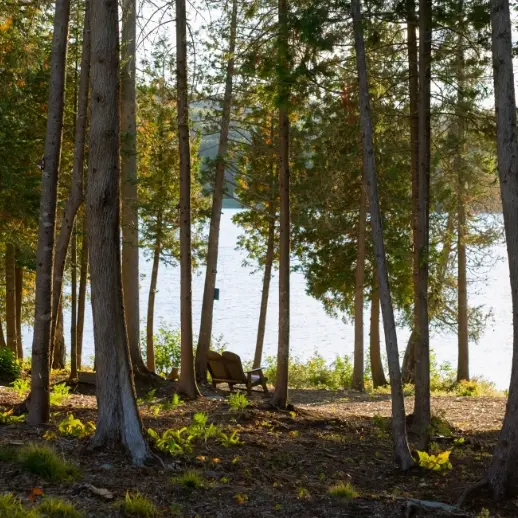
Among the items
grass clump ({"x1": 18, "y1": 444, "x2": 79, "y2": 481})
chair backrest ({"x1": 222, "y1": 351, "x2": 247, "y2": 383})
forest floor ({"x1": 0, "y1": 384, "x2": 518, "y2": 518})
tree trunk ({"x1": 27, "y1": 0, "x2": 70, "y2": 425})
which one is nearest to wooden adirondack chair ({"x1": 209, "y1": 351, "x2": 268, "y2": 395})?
chair backrest ({"x1": 222, "y1": 351, "x2": 247, "y2": 383})

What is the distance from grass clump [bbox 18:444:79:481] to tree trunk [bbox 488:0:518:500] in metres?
4.10

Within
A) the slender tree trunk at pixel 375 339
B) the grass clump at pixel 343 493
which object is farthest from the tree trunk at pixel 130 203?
the slender tree trunk at pixel 375 339

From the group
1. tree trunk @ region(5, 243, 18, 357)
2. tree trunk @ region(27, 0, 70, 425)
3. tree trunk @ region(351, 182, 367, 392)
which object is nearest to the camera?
tree trunk @ region(27, 0, 70, 425)

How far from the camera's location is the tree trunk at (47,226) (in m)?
8.09

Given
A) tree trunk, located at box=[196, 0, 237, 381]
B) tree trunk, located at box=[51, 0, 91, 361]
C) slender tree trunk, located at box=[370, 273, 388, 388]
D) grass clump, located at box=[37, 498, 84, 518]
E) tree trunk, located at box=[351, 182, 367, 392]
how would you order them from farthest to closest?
1. slender tree trunk, located at box=[370, 273, 388, 388]
2. tree trunk, located at box=[351, 182, 367, 392]
3. tree trunk, located at box=[196, 0, 237, 381]
4. tree trunk, located at box=[51, 0, 91, 361]
5. grass clump, located at box=[37, 498, 84, 518]

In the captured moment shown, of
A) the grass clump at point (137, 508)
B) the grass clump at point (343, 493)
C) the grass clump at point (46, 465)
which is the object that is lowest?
the grass clump at point (343, 493)

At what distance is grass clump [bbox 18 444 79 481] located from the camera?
6.16m

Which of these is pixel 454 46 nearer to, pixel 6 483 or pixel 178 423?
pixel 178 423

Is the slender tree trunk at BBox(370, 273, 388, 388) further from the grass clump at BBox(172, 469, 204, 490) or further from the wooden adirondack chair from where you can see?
the grass clump at BBox(172, 469, 204, 490)

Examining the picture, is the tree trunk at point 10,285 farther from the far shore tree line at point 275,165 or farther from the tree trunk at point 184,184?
the tree trunk at point 184,184

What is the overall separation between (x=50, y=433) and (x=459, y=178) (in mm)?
12249

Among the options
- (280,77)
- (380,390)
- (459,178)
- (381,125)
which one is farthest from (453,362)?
(280,77)

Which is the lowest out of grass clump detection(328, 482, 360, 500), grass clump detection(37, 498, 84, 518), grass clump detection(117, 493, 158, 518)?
grass clump detection(328, 482, 360, 500)

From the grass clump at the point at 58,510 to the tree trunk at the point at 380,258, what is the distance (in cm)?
414
